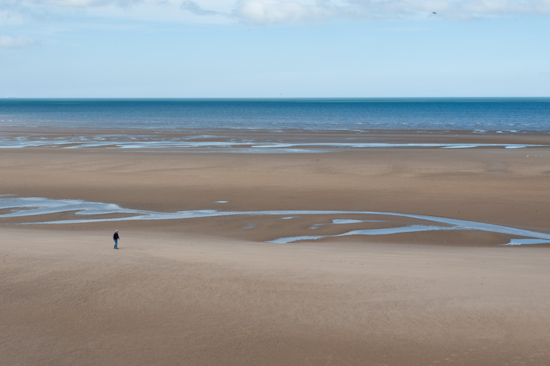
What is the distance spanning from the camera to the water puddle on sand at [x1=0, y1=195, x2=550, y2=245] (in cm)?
1606

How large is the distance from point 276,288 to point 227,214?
8.64 m

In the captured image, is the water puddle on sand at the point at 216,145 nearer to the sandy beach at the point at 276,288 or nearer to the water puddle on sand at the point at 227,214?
the water puddle on sand at the point at 227,214

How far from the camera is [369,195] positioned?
22.0m

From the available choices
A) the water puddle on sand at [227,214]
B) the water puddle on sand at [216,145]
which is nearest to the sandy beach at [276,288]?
the water puddle on sand at [227,214]

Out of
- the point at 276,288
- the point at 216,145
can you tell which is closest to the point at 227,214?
the point at 276,288

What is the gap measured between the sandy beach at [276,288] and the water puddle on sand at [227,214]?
35 cm

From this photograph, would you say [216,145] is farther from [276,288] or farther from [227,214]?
[276,288]

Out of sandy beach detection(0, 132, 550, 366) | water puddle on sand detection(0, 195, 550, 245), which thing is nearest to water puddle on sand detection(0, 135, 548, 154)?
water puddle on sand detection(0, 195, 550, 245)

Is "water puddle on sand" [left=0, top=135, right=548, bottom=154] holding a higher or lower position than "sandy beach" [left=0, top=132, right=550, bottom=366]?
higher

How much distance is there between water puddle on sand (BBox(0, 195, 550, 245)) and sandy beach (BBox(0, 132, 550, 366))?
0.35 meters

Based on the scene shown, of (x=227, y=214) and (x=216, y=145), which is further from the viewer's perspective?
(x=216, y=145)

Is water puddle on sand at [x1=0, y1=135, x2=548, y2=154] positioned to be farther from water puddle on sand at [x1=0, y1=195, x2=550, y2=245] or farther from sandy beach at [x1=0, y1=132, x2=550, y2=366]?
sandy beach at [x1=0, y1=132, x2=550, y2=366]

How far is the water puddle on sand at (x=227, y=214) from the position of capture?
52.7 ft

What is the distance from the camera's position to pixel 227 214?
18484 millimetres
